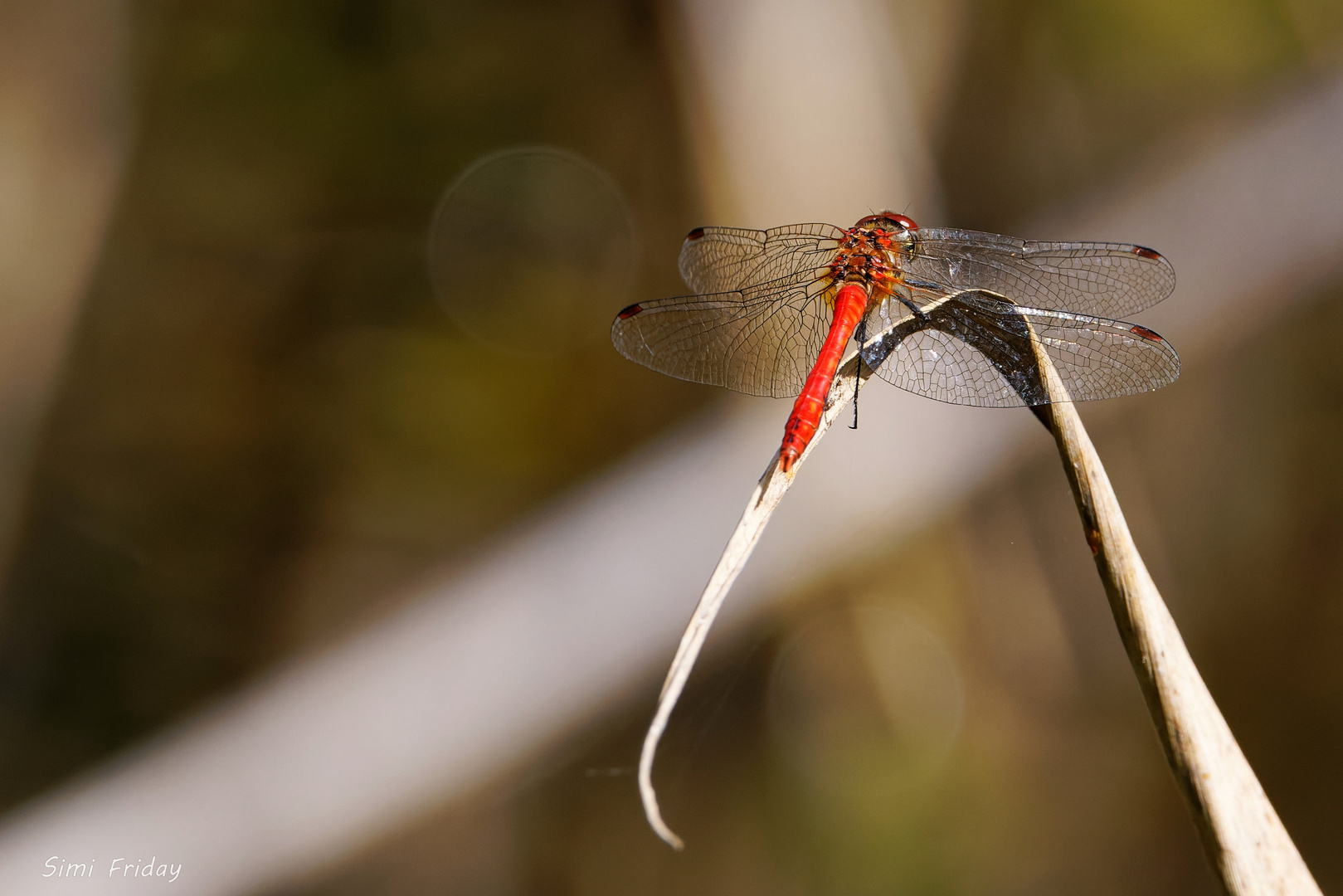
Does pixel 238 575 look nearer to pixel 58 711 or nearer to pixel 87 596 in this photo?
pixel 87 596

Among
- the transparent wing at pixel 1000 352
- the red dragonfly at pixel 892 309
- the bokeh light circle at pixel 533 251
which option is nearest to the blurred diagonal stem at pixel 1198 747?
the transparent wing at pixel 1000 352

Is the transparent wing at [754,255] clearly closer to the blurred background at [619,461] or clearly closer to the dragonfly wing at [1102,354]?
the blurred background at [619,461]

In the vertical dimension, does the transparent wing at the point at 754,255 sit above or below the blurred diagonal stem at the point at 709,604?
above

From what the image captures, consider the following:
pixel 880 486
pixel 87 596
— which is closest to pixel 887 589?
pixel 880 486

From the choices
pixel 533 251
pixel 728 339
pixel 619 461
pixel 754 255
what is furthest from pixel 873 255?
pixel 533 251

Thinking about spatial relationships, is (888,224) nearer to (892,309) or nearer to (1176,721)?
(892,309)
